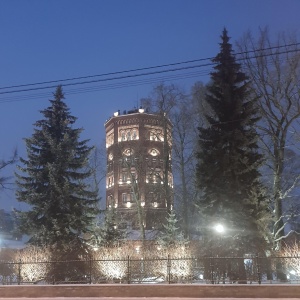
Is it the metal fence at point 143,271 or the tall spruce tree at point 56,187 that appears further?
the tall spruce tree at point 56,187

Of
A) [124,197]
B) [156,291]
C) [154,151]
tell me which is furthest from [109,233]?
[124,197]

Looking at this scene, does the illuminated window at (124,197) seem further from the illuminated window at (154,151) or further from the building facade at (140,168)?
the illuminated window at (154,151)

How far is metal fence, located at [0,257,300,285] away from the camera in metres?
18.1

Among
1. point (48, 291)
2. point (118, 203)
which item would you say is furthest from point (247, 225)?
point (118, 203)

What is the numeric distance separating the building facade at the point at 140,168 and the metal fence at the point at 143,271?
12501 mm

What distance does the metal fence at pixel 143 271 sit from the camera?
18.1 metres

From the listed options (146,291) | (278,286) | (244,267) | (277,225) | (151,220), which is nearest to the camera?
(278,286)

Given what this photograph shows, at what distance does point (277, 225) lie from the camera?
23.0m

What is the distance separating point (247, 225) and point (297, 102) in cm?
856

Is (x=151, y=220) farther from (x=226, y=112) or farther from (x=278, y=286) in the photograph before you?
(x=278, y=286)

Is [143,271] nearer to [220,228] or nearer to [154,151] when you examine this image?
[220,228]

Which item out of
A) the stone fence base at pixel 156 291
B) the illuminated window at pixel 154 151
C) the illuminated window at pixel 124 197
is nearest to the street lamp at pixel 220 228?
the stone fence base at pixel 156 291

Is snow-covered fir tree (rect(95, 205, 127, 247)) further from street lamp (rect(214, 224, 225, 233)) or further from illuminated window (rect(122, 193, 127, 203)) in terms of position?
illuminated window (rect(122, 193, 127, 203))

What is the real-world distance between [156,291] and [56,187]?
1052 cm
